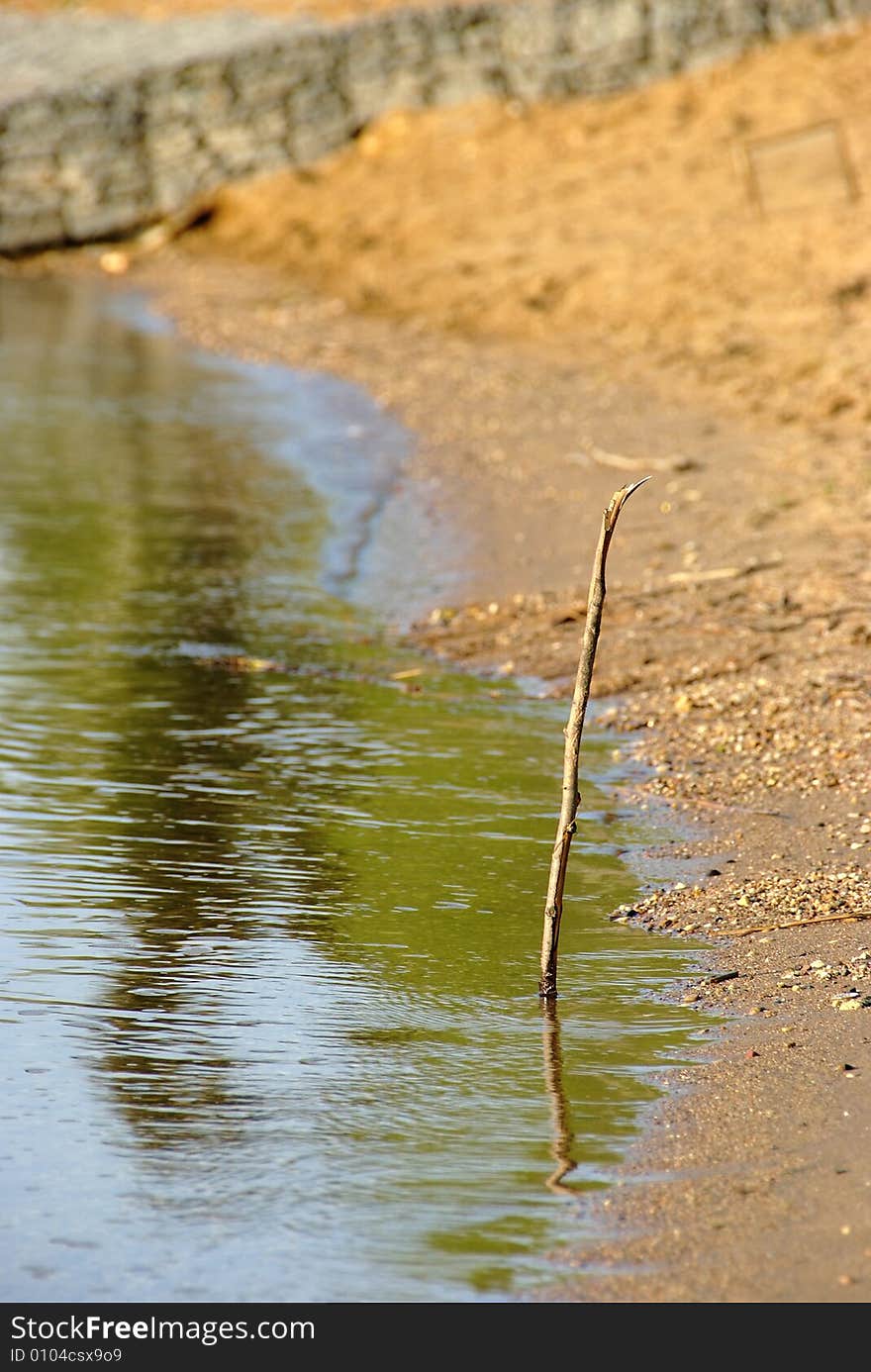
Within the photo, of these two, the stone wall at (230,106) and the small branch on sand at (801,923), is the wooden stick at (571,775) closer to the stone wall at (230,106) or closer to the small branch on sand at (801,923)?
the small branch on sand at (801,923)

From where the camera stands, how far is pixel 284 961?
4348 mm

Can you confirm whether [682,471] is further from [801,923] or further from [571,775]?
[571,775]

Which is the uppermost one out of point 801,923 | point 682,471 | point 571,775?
point 571,775

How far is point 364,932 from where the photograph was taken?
4582 mm

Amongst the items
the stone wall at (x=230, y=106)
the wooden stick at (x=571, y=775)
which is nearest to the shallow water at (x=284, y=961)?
the wooden stick at (x=571, y=775)

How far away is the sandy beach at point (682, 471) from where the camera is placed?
3.57 meters

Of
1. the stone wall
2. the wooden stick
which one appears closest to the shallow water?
the wooden stick

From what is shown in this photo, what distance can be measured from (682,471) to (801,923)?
5.06 m

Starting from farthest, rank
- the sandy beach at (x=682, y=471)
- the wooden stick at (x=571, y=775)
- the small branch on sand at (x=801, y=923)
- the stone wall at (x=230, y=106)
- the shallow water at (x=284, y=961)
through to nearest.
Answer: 1. the stone wall at (x=230, y=106)
2. the small branch on sand at (x=801, y=923)
3. the wooden stick at (x=571, y=775)
4. the sandy beach at (x=682, y=471)
5. the shallow water at (x=284, y=961)

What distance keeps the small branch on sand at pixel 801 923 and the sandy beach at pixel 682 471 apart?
0.01m

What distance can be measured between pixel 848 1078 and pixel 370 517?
6.03 metres

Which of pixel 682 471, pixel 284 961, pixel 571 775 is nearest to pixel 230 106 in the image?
pixel 682 471
